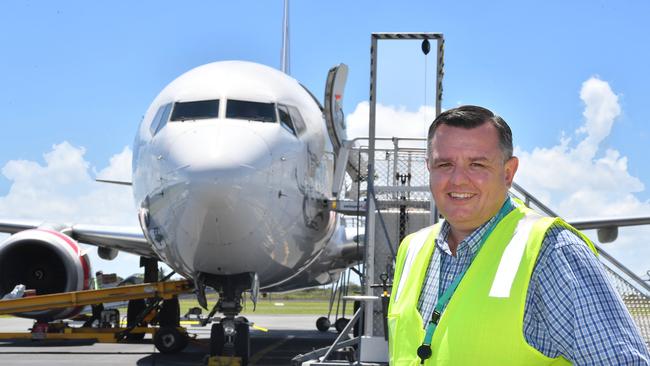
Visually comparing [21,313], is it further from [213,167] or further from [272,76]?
[213,167]

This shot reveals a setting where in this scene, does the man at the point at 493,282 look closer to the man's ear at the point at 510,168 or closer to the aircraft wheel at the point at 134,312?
the man's ear at the point at 510,168

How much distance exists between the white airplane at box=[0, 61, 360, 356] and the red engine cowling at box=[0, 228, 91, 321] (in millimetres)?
4168

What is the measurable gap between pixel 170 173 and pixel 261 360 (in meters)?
4.57

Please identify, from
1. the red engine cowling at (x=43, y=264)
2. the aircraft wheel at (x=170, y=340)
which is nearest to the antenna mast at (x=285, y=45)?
the red engine cowling at (x=43, y=264)

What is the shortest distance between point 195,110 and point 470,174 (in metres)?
7.13

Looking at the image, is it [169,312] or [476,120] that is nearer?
[476,120]

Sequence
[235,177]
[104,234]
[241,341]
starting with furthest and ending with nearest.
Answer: [104,234], [241,341], [235,177]

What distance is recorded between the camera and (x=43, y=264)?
1391cm

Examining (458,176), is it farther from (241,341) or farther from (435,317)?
(241,341)

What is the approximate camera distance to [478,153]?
6.71 feet

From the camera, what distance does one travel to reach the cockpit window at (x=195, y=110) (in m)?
8.81

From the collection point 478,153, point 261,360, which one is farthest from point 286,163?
point 478,153

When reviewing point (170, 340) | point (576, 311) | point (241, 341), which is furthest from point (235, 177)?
point (576, 311)

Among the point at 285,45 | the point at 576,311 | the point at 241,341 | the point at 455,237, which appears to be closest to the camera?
the point at 576,311
